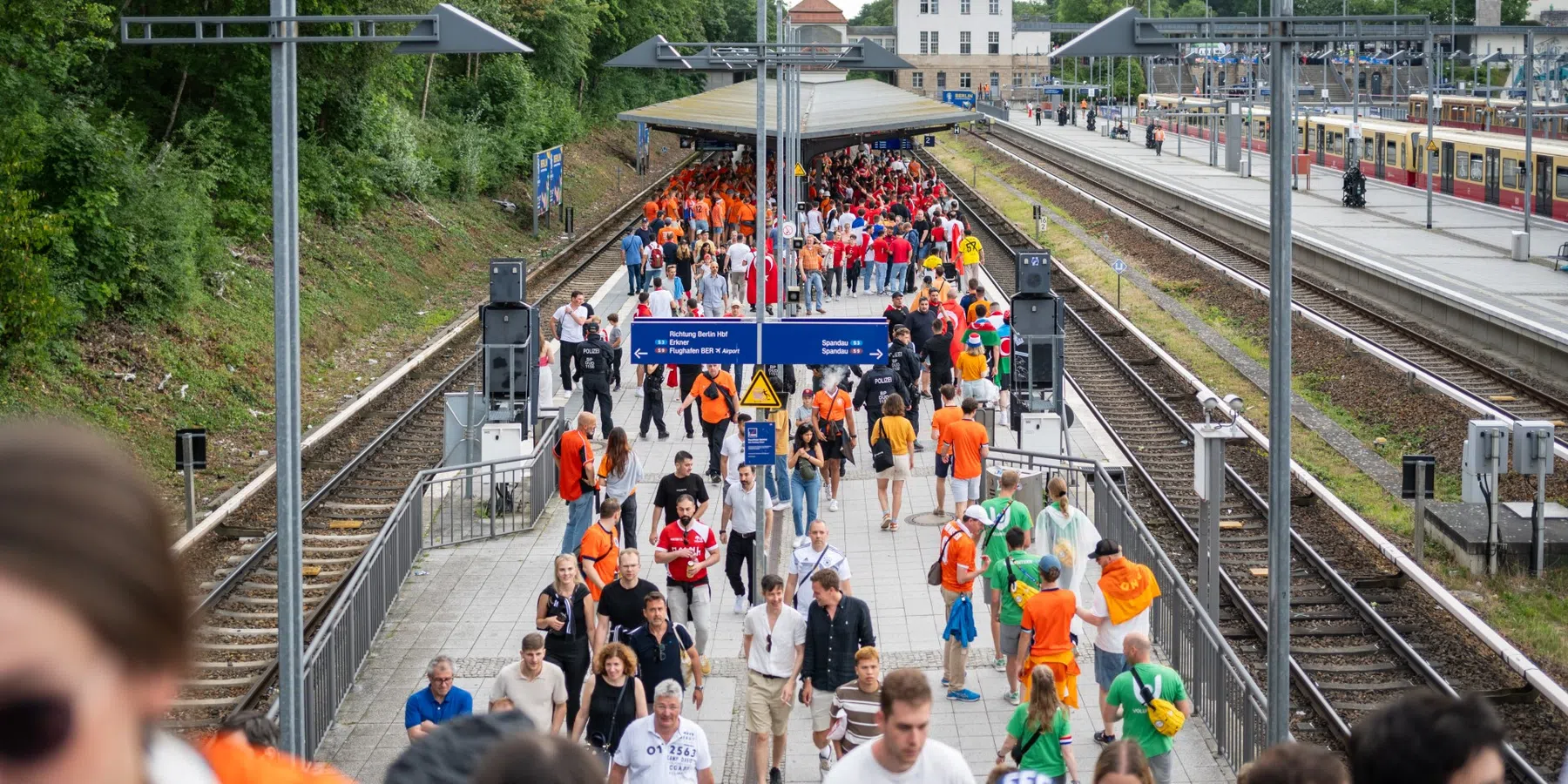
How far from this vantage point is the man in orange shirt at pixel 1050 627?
39.3 ft

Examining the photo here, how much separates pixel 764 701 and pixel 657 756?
6.99ft

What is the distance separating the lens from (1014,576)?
13.2 meters

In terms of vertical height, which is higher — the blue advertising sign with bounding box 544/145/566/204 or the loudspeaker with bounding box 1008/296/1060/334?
the blue advertising sign with bounding box 544/145/566/204

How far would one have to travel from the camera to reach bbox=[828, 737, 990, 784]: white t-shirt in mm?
6586

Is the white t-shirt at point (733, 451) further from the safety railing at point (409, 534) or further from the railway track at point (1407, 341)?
the railway track at point (1407, 341)

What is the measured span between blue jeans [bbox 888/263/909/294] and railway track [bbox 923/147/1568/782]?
830 cm

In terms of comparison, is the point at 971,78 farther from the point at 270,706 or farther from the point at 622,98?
the point at 270,706

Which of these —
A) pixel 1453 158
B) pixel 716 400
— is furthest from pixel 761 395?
pixel 1453 158

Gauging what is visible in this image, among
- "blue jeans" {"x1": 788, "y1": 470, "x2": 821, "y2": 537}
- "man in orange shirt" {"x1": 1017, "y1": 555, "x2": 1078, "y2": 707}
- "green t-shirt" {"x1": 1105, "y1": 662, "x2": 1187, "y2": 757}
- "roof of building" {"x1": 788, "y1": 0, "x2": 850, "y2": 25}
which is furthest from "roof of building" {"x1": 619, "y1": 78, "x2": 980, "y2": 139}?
"roof of building" {"x1": 788, "y1": 0, "x2": 850, "y2": 25}

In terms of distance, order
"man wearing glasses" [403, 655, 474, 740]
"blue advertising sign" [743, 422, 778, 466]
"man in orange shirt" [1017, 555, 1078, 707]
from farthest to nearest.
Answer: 1. "blue advertising sign" [743, 422, 778, 466]
2. "man in orange shirt" [1017, 555, 1078, 707]
3. "man wearing glasses" [403, 655, 474, 740]

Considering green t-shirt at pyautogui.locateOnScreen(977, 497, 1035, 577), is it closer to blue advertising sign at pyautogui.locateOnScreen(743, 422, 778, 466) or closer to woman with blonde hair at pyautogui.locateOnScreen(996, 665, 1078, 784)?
blue advertising sign at pyautogui.locateOnScreen(743, 422, 778, 466)

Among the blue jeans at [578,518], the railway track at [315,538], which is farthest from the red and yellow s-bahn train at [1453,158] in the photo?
the blue jeans at [578,518]

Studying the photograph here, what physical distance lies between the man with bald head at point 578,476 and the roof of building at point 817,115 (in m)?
29.5

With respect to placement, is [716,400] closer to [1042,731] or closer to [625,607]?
[625,607]
